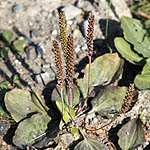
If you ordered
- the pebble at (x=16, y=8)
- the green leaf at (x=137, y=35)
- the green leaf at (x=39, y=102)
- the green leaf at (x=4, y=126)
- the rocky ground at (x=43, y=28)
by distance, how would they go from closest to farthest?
1. the green leaf at (x=4, y=126)
2. the green leaf at (x=39, y=102)
3. the green leaf at (x=137, y=35)
4. the rocky ground at (x=43, y=28)
5. the pebble at (x=16, y=8)

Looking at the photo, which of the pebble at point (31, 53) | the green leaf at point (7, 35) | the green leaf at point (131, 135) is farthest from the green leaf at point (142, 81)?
the green leaf at point (7, 35)

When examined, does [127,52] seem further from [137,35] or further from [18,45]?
[18,45]

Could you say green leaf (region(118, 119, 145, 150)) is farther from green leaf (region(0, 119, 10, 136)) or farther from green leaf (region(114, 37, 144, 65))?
green leaf (region(0, 119, 10, 136))

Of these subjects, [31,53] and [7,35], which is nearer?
[31,53]

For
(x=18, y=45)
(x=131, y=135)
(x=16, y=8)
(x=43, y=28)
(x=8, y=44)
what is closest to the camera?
(x=131, y=135)

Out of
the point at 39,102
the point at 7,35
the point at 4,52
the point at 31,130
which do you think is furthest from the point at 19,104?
the point at 7,35

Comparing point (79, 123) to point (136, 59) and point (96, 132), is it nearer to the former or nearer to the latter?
point (96, 132)

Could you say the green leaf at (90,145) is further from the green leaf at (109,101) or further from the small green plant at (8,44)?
the small green plant at (8,44)
